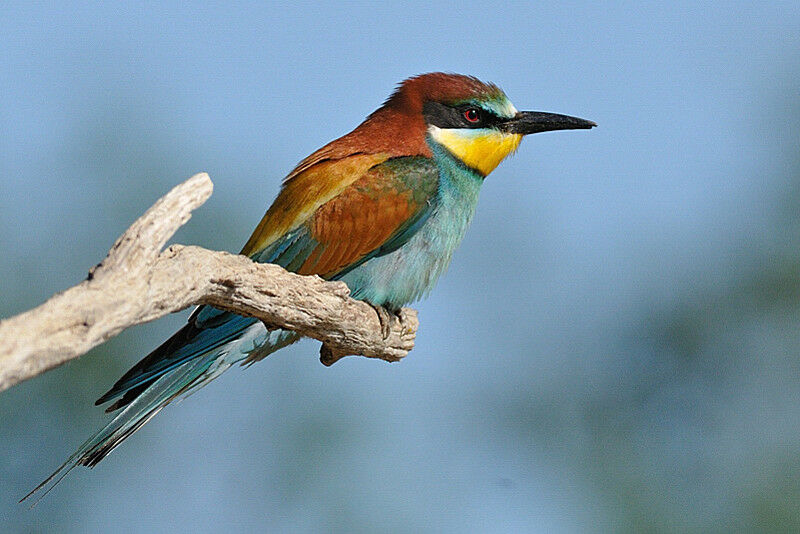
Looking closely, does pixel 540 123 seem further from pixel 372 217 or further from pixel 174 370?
pixel 174 370

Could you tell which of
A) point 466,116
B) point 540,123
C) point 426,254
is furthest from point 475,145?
point 426,254

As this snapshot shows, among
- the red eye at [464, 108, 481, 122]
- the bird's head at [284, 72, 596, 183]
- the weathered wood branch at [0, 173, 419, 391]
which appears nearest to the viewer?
the weathered wood branch at [0, 173, 419, 391]

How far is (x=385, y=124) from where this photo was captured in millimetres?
2934

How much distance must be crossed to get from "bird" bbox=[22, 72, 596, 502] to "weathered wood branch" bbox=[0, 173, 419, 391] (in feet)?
1.52

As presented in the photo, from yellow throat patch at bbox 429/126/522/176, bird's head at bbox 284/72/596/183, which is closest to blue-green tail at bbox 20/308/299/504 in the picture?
bird's head at bbox 284/72/596/183

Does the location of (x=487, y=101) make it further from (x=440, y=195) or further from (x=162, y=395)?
(x=162, y=395)

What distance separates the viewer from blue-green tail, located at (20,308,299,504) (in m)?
2.30

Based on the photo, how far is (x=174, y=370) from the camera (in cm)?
246

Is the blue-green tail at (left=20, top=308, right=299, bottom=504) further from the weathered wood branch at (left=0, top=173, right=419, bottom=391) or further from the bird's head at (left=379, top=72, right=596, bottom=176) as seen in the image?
the bird's head at (left=379, top=72, right=596, bottom=176)

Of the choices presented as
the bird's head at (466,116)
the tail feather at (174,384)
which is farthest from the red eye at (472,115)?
the tail feather at (174,384)

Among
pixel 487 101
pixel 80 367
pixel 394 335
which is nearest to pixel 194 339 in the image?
pixel 394 335

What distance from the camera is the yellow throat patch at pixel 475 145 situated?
9.68 feet

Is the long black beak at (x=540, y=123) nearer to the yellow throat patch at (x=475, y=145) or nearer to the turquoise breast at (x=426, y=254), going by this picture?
the yellow throat patch at (x=475, y=145)

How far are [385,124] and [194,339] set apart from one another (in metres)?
0.89
